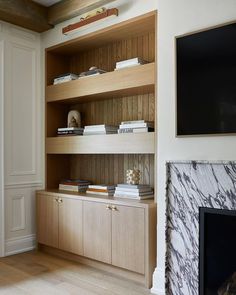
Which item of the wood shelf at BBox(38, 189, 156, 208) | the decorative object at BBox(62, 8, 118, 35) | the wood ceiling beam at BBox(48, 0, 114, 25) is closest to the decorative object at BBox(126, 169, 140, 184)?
the wood shelf at BBox(38, 189, 156, 208)

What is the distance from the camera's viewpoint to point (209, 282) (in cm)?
227

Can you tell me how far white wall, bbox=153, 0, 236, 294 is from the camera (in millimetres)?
2316

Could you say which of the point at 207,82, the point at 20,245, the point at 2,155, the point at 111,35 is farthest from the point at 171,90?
the point at 20,245

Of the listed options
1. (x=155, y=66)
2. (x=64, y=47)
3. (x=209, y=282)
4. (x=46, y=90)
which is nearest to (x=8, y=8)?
(x=64, y=47)

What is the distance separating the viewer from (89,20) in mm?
3152

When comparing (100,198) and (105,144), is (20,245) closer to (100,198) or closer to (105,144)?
(100,198)

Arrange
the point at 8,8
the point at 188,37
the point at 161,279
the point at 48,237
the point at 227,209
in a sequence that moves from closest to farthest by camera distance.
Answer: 1. the point at 227,209
2. the point at 188,37
3. the point at 161,279
4. the point at 8,8
5. the point at 48,237

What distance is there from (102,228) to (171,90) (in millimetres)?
1408

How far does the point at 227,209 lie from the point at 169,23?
148 centimetres

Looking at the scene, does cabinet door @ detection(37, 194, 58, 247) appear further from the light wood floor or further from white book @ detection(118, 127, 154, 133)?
white book @ detection(118, 127, 154, 133)

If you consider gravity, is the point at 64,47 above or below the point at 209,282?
above

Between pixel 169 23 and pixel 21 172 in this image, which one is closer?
pixel 169 23

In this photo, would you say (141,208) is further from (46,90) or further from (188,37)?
(46,90)

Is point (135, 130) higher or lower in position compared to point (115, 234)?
higher
